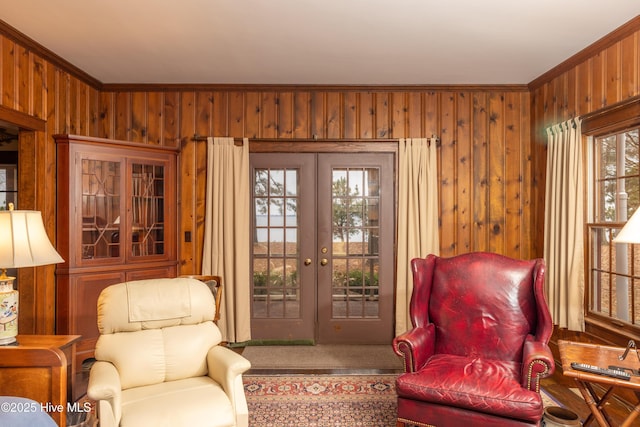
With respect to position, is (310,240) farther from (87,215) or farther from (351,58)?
(87,215)

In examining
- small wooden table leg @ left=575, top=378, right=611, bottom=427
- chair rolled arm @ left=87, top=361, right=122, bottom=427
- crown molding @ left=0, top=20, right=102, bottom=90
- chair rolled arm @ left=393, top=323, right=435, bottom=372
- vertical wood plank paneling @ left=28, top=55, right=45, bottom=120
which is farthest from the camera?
vertical wood plank paneling @ left=28, top=55, right=45, bottom=120

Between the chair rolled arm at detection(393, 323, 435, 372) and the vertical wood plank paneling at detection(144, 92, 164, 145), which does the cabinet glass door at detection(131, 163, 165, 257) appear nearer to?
the vertical wood plank paneling at detection(144, 92, 164, 145)

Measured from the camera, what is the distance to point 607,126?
3.19m

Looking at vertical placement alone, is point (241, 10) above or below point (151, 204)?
above

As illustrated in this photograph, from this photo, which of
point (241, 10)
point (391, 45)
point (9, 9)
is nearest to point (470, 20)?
point (391, 45)

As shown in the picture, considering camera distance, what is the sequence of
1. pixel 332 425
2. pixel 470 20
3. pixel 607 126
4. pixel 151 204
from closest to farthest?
1. pixel 332 425
2. pixel 470 20
3. pixel 607 126
4. pixel 151 204

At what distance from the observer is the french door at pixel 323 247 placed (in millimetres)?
4391

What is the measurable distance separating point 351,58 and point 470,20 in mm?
1055

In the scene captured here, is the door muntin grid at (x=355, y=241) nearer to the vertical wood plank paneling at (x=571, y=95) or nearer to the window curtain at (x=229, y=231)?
the window curtain at (x=229, y=231)

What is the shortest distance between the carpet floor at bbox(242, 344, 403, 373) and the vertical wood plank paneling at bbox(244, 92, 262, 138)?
226 centimetres

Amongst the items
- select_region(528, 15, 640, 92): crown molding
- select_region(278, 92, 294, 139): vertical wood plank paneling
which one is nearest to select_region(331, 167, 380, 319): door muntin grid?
select_region(278, 92, 294, 139): vertical wood plank paneling

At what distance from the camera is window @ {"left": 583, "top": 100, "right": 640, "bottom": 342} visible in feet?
10.0

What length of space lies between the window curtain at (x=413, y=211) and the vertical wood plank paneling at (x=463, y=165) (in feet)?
0.88

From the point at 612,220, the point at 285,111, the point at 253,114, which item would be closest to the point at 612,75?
the point at 612,220
